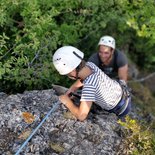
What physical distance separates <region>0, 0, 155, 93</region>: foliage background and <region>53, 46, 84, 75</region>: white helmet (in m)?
0.75

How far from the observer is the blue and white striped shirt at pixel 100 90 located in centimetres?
563

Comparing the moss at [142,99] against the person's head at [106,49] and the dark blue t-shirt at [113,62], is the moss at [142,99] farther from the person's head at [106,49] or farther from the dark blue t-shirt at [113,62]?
the person's head at [106,49]

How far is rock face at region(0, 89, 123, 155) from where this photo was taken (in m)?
5.38

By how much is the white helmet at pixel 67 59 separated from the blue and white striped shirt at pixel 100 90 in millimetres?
270

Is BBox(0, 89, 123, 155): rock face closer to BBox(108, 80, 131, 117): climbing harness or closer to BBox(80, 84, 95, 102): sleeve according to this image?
BBox(108, 80, 131, 117): climbing harness

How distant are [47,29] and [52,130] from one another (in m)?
2.36

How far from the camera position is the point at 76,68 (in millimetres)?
5617

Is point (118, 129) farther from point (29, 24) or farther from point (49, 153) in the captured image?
point (29, 24)

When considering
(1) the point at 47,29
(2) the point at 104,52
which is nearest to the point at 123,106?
(2) the point at 104,52

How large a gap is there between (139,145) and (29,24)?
3.05 metres

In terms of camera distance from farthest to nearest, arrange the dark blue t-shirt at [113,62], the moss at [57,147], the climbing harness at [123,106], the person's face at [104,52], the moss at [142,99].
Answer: the moss at [142,99], the dark blue t-shirt at [113,62], the person's face at [104,52], the climbing harness at [123,106], the moss at [57,147]

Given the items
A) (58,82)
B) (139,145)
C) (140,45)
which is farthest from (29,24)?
(140,45)

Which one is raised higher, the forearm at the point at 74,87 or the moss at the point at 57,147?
the forearm at the point at 74,87

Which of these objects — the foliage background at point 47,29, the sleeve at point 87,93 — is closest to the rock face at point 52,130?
the sleeve at point 87,93
